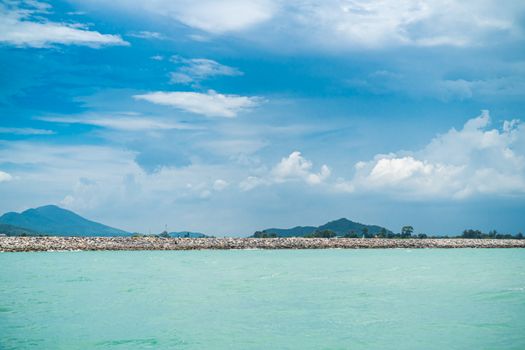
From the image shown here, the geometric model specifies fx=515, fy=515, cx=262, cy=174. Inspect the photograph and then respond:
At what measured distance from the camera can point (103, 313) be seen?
720 inches

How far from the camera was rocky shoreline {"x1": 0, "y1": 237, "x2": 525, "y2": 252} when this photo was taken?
70438 mm

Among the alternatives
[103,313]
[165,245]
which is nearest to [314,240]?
[165,245]

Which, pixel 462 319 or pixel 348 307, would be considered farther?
pixel 348 307

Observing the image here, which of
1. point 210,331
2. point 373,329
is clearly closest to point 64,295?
point 210,331

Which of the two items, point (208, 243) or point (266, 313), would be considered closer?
point (266, 313)

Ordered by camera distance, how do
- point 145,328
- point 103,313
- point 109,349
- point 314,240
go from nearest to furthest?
point 109,349 < point 145,328 < point 103,313 < point 314,240

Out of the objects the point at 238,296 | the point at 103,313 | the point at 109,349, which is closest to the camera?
the point at 109,349

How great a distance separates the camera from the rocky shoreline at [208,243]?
70.4 m

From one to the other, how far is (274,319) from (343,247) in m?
73.7

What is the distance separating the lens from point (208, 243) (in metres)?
82.3

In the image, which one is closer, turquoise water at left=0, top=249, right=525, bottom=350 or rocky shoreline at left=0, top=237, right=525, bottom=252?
turquoise water at left=0, top=249, right=525, bottom=350

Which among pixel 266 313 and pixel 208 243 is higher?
pixel 208 243

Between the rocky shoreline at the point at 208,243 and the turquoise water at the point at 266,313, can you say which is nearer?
the turquoise water at the point at 266,313

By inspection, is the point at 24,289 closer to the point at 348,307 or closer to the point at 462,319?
the point at 348,307
